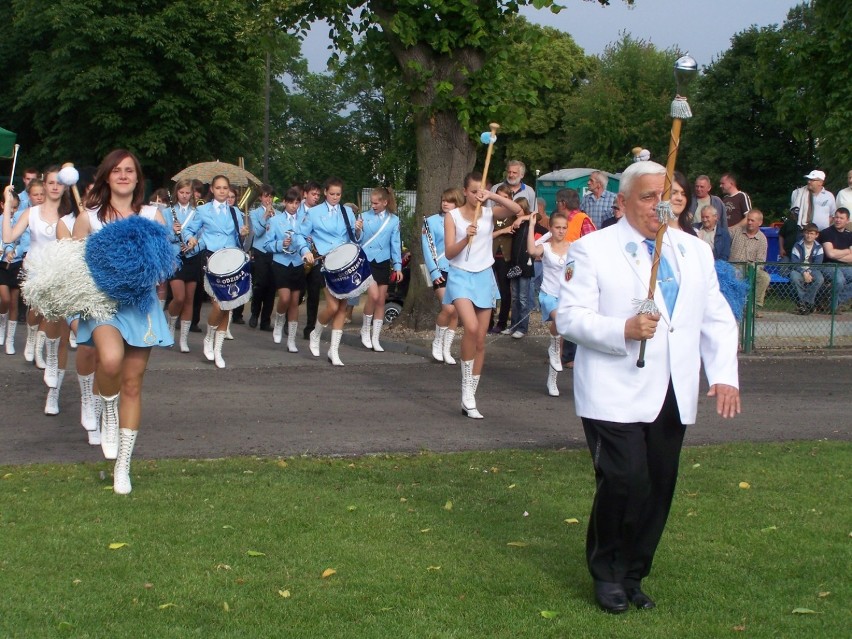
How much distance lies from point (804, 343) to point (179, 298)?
311 inches

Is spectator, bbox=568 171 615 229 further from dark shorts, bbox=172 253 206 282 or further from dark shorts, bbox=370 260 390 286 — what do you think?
dark shorts, bbox=172 253 206 282

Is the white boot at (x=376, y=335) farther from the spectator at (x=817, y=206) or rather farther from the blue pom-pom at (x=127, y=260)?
the blue pom-pom at (x=127, y=260)

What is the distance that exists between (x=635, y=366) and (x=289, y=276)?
33.4 feet

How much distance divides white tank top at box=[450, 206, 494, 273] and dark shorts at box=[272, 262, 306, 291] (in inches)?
196

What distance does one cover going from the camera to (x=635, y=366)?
16.3 feet

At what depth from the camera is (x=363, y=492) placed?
23.7 ft

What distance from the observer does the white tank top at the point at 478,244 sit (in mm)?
10008

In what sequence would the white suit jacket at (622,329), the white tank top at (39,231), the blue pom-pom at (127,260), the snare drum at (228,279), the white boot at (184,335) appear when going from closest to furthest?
the white suit jacket at (622,329), the blue pom-pom at (127,260), the white tank top at (39,231), the snare drum at (228,279), the white boot at (184,335)

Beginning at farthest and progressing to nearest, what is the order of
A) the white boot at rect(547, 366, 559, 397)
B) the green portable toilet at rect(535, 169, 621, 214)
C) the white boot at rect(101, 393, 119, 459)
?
the green portable toilet at rect(535, 169, 621, 214) < the white boot at rect(547, 366, 559, 397) < the white boot at rect(101, 393, 119, 459)

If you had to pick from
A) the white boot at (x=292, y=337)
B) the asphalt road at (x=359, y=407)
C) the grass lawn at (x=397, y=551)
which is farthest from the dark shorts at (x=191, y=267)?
the grass lawn at (x=397, y=551)

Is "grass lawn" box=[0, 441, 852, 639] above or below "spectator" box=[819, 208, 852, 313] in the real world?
below

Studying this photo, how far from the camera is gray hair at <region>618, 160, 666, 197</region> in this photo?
16.5 ft

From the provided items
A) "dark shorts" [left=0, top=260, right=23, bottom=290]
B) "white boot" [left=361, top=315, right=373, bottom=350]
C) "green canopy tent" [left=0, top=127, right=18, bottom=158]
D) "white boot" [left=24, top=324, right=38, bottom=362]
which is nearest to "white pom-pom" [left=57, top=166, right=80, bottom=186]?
"white boot" [left=24, top=324, right=38, bottom=362]

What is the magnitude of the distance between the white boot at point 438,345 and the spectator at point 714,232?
3261mm
